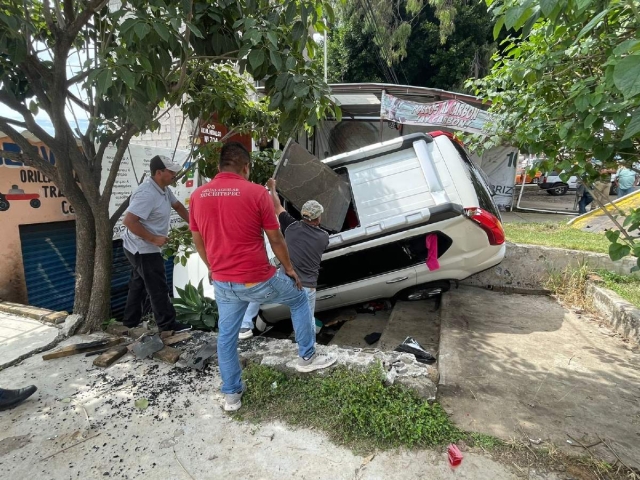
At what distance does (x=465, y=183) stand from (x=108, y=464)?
12.9 feet

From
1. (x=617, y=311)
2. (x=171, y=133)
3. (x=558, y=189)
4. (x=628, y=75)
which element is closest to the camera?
(x=628, y=75)

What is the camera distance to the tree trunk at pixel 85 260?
3.59 metres

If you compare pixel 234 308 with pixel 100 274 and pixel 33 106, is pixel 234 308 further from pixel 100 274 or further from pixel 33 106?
pixel 33 106

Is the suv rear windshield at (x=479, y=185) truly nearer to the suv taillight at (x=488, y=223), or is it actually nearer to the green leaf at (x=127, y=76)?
the suv taillight at (x=488, y=223)

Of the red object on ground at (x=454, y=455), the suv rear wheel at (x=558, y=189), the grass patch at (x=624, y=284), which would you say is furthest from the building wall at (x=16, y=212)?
the suv rear wheel at (x=558, y=189)

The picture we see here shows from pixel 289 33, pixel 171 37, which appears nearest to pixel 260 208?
pixel 171 37

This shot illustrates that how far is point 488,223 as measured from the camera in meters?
4.08

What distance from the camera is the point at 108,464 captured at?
2076 mm

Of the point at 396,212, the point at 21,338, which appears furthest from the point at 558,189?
the point at 21,338

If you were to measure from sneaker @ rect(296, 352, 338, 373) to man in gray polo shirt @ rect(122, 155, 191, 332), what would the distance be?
1.51 meters

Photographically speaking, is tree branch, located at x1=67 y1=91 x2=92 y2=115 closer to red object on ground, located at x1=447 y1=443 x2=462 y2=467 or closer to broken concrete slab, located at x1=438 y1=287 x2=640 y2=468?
broken concrete slab, located at x1=438 y1=287 x2=640 y2=468

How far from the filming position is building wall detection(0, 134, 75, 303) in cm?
396

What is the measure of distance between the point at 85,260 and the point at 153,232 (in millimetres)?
784

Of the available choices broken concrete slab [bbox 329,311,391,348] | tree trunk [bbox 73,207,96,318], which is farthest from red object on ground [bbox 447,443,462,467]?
tree trunk [bbox 73,207,96,318]
